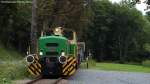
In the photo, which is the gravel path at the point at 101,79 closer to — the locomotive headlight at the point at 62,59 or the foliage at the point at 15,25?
the locomotive headlight at the point at 62,59

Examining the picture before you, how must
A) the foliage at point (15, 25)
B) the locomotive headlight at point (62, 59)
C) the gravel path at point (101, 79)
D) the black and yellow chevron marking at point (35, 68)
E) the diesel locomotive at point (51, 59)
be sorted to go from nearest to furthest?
the gravel path at point (101, 79), the locomotive headlight at point (62, 59), the diesel locomotive at point (51, 59), the black and yellow chevron marking at point (35, 68), the foliage at point (15, 25)

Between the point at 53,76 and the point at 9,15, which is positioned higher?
the point at 9,15

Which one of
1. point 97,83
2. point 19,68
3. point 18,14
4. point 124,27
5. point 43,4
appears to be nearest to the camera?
point 97,83

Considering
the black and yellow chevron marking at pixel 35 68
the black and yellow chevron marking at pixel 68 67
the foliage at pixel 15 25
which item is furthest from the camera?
the foliage at pixel 15 25

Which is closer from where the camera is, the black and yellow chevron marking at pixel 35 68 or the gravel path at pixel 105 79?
the gravel path at pixel 105 79

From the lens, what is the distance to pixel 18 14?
72812 millimetres

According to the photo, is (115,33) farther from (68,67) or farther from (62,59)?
(62,59)

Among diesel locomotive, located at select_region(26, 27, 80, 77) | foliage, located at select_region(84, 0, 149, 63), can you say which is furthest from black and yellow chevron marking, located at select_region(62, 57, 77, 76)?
foliage, located at select_region(84, 0, 149, 63)

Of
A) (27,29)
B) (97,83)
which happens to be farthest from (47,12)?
(97,83)

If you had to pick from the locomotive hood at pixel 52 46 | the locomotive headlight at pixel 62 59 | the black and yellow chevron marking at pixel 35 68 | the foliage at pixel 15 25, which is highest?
the foliage at pixel 15 25

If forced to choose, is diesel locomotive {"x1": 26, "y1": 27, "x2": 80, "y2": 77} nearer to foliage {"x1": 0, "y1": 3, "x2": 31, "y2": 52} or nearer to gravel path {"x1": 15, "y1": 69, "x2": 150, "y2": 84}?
gravel path {"x1": 15, "y1": 69, "x2": 150, "y2": 84}

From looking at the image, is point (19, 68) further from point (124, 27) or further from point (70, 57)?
point (124, 27)

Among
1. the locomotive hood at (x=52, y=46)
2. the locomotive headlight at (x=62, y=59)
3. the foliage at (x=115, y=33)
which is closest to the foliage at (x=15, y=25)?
the locomotive hood at (x=52, y=46)

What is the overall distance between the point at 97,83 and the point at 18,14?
4667 cm
